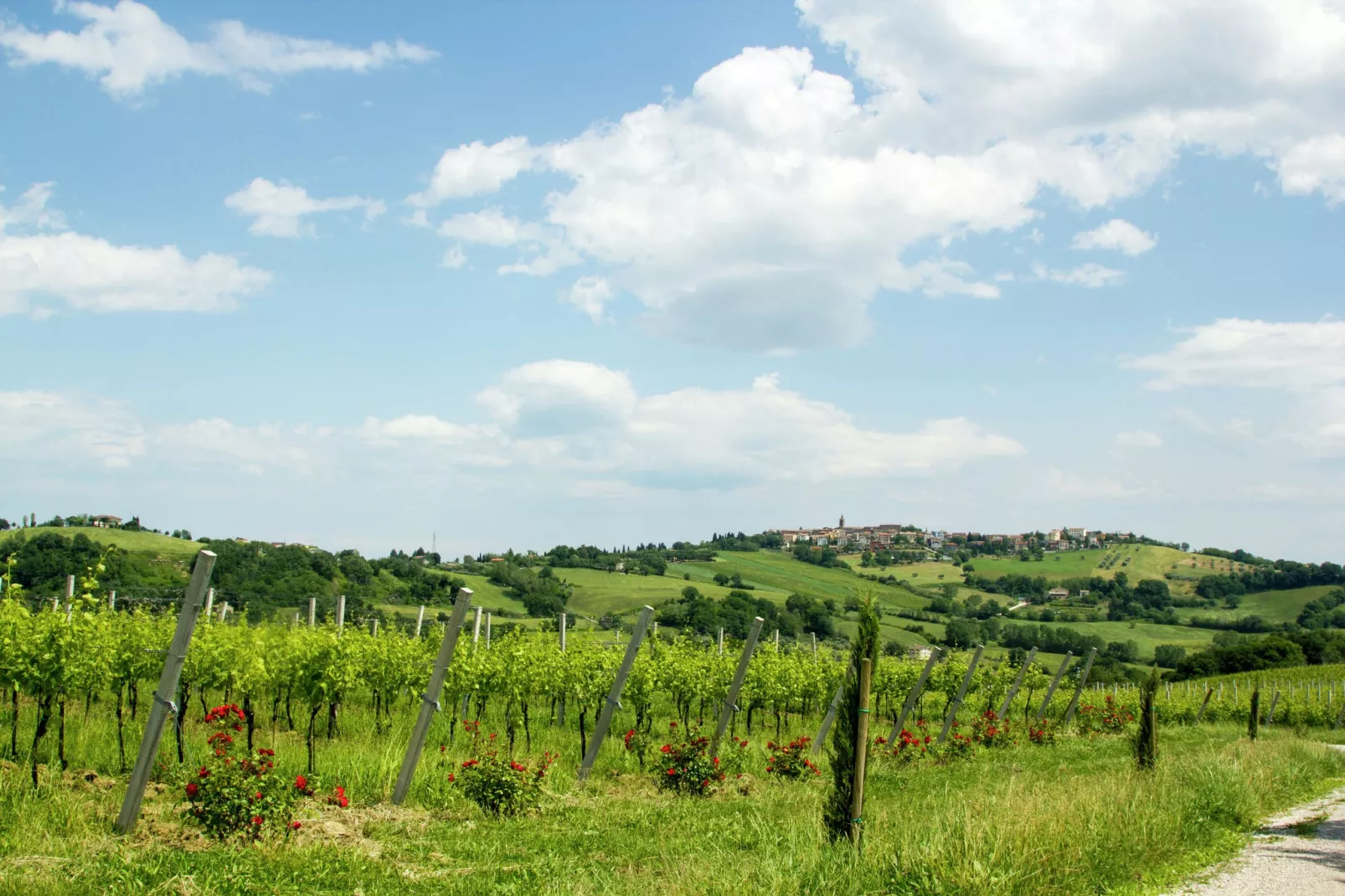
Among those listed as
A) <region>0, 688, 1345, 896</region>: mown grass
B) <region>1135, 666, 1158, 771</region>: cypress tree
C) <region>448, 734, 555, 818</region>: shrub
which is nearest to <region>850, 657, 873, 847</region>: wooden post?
<region>0, 688, 1345, 896</region>: mown grass

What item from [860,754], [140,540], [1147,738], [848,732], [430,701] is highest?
[848,732]

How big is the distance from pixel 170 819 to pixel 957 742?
12948 millimetres

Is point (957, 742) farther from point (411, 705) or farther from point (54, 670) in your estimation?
point (54, 670)

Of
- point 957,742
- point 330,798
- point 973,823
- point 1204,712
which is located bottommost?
point 1204,712

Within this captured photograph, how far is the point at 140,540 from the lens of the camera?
58.5 metres

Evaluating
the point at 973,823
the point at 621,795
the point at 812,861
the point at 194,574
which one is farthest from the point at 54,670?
the point at 973,823

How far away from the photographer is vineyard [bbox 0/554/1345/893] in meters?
6.36

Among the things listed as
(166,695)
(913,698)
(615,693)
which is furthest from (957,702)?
(166,695)

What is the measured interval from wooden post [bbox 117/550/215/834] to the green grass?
51.7 m

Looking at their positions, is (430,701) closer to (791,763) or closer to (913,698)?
(791,763)

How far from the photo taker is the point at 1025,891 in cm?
609

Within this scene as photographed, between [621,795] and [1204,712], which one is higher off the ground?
[621,795]

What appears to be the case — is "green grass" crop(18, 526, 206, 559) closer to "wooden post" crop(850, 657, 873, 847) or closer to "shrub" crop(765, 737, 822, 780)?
"shrub" crop(765, 737, 822, 780)

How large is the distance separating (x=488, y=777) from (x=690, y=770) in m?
2.99
